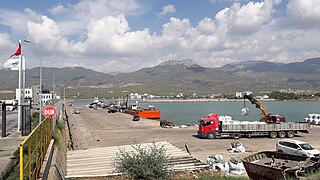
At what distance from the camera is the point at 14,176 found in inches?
388

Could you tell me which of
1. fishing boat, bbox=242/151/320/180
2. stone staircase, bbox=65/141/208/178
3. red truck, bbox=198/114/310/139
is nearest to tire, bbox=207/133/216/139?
red truck, bbox=198/114/310/139

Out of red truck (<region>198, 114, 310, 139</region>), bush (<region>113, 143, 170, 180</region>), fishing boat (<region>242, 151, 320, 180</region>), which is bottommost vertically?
red truck (<region>198, 114, 310, 139</region>)

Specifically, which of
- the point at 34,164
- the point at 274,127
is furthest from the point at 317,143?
the point at 34,164

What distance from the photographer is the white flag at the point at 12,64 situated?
2623 centimetres

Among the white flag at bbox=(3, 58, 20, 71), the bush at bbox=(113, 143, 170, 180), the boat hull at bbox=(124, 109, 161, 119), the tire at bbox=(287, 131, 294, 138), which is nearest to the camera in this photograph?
the bush at bbox=(113, 143, 170, 180)

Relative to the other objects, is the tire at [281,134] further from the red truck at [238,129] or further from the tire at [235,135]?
the tire at [235,135]

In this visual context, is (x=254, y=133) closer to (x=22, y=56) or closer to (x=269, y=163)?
(x=269, y=163)

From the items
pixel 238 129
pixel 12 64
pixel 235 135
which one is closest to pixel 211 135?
pixel 235 135

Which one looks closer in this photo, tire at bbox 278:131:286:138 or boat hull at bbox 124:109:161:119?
tire at bbox 278:131:286:138

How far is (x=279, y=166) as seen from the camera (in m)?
16.7

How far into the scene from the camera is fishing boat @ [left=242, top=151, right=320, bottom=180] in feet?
48.5

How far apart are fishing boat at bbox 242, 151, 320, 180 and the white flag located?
1862 cm

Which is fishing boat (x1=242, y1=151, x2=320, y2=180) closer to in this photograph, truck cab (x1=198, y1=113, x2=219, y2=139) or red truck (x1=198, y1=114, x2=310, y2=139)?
red truck (x1=198, y1=114, x2=310, y2=139)

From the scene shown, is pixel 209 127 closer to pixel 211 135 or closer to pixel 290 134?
pixel 211 135
